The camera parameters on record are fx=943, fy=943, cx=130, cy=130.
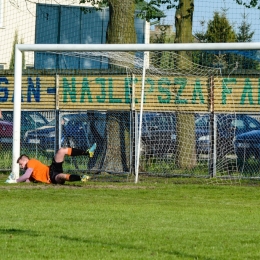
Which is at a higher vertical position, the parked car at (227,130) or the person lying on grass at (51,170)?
the parked car at (227,130)

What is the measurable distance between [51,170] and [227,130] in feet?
14.3

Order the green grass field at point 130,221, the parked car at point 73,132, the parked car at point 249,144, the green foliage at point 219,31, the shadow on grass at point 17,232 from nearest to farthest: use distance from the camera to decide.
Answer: the green grass field at point 130,221 → the shadow on grass at point 17,232 → the parked car at point 249,144 → the parked car at point 73,132 → the green foliage at point 219,31

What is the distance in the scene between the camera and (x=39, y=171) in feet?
63.1

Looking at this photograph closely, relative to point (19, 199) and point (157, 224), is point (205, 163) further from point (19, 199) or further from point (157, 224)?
point (157, 224)

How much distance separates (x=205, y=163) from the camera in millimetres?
20859

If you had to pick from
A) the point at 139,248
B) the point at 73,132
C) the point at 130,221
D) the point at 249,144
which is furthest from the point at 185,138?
the point at 139,248

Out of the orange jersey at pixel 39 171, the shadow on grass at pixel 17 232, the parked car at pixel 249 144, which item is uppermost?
the parked car at pixel 249 144

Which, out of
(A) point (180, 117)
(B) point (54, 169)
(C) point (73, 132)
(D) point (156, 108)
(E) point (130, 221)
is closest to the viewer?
(E) point (130, 221)

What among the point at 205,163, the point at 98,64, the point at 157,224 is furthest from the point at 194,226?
the point at 98,64

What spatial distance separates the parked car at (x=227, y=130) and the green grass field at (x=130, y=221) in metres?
1.37

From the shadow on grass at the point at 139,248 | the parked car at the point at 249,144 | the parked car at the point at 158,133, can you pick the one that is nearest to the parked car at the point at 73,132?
the parked car at the point at 158,133

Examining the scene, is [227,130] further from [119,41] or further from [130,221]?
[130,221]

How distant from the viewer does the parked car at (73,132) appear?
2223cm

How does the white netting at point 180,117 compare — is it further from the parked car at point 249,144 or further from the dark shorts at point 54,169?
the dark shorts at point 54,169
